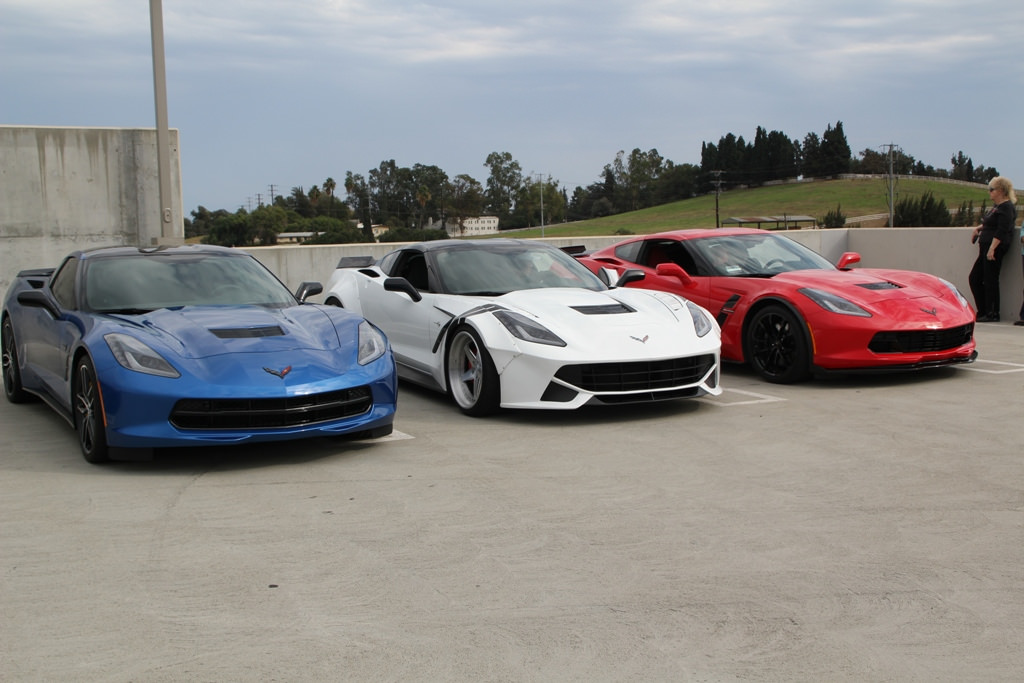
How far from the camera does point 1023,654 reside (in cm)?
304

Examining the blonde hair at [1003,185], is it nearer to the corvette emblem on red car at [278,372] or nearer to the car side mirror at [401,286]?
the car side mirror at [401,286]

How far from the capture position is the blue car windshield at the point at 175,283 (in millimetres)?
6582

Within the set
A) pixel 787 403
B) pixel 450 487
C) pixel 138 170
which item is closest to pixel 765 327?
pixel 787 403

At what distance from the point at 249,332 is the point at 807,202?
432 ft

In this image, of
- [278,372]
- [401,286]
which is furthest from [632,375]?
[278,372]

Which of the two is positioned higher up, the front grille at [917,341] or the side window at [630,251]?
the side window at [630,251]

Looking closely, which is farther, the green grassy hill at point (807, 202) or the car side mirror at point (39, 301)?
the green grassy hill at point (807, 202)

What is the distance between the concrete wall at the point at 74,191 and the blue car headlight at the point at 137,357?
30.7ft

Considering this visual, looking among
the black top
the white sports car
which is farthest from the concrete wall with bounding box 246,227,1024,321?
the white sports car

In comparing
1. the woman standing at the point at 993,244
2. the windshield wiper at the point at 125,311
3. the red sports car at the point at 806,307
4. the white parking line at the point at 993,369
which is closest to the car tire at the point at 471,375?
the red sports car at the point at 806,307

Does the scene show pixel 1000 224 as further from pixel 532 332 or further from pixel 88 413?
pixel 88 413

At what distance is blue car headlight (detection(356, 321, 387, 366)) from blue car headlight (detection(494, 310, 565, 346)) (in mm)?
1026

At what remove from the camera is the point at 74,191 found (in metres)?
14.6

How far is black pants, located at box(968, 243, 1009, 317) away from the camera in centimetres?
1235
